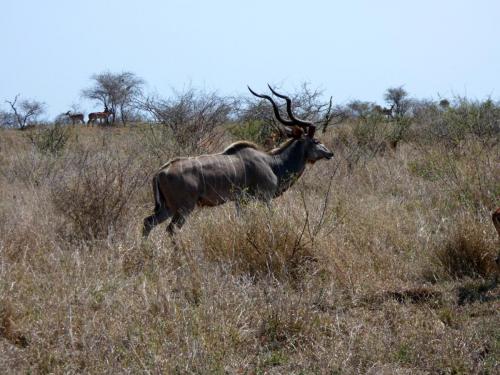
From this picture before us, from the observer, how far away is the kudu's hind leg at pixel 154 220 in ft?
21.7

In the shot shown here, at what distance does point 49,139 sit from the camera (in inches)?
580

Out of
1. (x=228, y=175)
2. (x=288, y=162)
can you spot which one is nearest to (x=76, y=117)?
(x=288, y=162)

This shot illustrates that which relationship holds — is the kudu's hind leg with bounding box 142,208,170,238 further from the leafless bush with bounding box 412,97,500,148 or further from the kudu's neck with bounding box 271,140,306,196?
the leafless bush with bounding box 412,97,500,148

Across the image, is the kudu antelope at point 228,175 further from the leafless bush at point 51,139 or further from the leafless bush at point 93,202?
the leafless bush at point 51,139

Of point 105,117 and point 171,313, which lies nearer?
point 171,313

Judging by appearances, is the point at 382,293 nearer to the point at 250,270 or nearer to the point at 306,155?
the point at 250,270

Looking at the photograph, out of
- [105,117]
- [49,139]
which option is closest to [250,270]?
[49,139]

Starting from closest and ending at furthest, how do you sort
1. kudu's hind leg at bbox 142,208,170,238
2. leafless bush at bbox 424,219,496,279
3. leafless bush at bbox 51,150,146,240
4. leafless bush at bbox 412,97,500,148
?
1. leafless bush at bbox 424,219,496,279
2. leafless bush at bbox 51,150,146,240
3. kudu's hind leg at bbox 142,208,170,238
4. leafless bush at bbox 412,97,500,148

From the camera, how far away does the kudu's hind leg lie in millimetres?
6626

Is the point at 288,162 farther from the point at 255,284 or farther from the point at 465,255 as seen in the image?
the point at 255,284

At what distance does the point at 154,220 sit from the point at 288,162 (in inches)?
98.3

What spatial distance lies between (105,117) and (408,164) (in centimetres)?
2394

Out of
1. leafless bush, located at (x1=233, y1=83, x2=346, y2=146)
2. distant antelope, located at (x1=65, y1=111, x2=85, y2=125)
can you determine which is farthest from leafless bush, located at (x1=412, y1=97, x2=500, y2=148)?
distant antelope, located at (x1=65, y1=111, x2=85, y2=125)

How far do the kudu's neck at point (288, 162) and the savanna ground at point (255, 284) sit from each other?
46 centimetres
